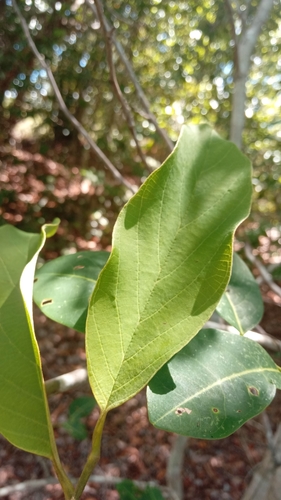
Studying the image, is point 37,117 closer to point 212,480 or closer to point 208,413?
point 212,480

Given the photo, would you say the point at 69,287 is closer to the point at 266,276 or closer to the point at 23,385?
the point at 23,385

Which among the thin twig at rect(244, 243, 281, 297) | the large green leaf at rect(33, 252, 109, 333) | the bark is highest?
the bark

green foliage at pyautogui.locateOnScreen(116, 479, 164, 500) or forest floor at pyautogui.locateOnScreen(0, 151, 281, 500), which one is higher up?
green foliage at pyautogui.locateOnScreen(116, 479, 164, 500)

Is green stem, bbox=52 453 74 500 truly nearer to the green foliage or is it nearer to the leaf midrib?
the leaf midrib

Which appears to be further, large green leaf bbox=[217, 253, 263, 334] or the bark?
the bark

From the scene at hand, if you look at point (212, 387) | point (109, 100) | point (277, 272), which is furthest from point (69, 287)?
point (109, 100)

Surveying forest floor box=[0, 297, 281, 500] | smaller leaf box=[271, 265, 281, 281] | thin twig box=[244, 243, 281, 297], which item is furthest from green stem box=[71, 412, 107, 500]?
forest floor box=[0, 297, 281, 500]

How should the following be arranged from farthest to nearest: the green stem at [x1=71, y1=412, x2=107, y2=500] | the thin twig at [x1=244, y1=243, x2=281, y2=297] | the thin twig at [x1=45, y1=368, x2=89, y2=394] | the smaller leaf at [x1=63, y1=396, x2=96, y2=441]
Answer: the smaller leaf at [x1=63, y1=396, x2=96, y2=441], the thin twig at [x1=244, y1=243, x2=281, y2=297], the thin twig at [x1=45, y1=368, x2=89, y2=394], the green stem at [x1=71, y1=412, x2=107, y2=500]
